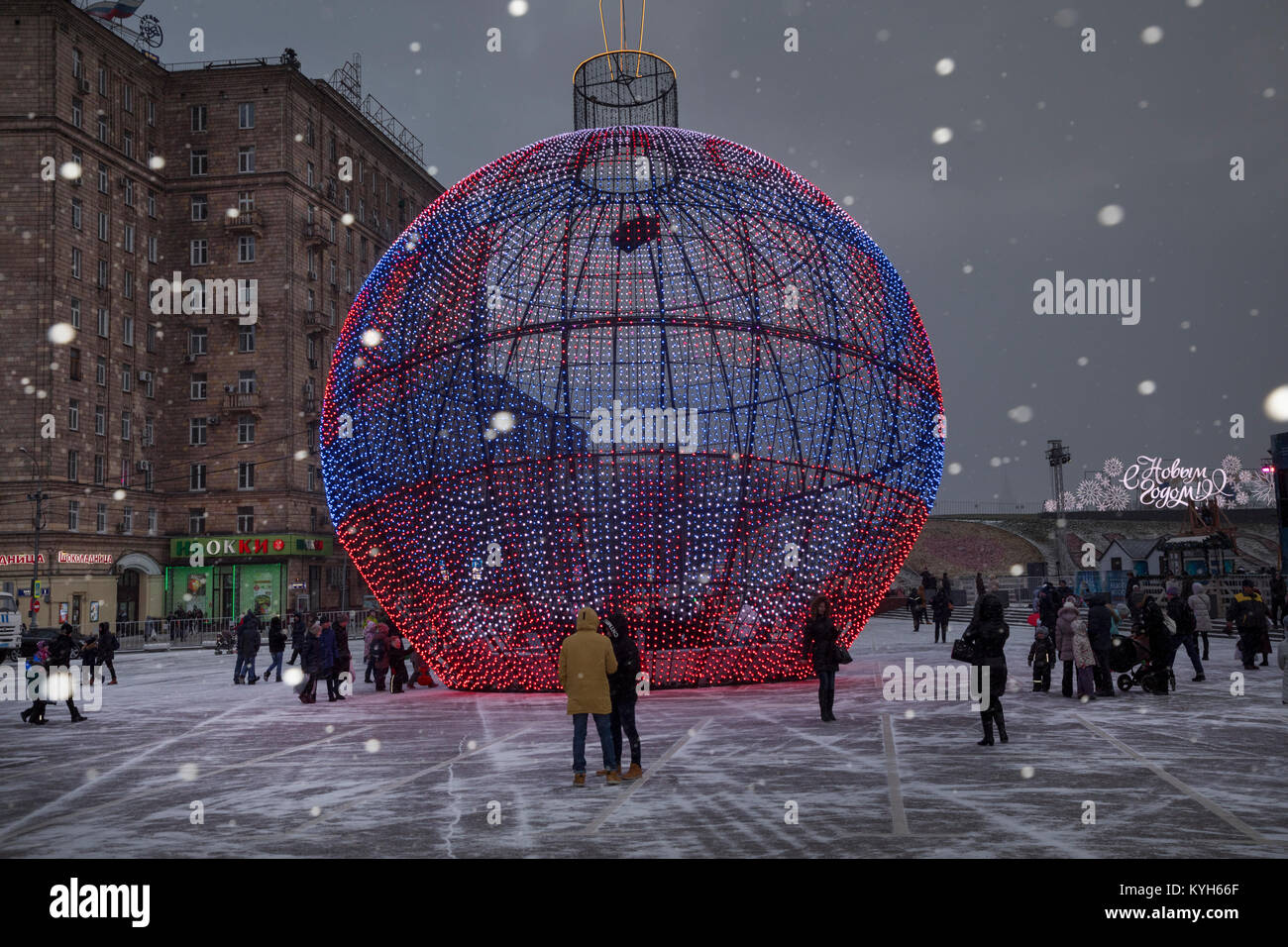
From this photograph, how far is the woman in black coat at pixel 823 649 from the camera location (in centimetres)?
1301

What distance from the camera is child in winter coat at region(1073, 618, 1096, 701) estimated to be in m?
15.2

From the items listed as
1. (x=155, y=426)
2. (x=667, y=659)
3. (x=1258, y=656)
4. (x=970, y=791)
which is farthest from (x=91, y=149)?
(x=970, y=791)

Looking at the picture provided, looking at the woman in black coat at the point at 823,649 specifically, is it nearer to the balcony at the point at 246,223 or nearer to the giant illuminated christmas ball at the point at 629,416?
the giant illuminated christmas ball at the point at 629,416

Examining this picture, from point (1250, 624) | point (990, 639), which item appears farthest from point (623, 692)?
point (1250, 624)

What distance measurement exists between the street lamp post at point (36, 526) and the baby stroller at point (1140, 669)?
1360 inches

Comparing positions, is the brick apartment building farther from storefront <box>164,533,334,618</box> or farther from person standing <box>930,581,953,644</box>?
person standing <box>930,581,953,644</box>

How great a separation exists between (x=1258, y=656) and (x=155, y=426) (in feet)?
154

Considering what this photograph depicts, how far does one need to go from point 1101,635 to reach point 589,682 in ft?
29.1

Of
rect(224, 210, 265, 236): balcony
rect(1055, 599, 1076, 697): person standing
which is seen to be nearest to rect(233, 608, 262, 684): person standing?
rect(1055, 599, 1076, 697): person standing

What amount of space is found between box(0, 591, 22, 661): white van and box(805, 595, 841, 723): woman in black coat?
27.1 metres

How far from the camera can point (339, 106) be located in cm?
5838

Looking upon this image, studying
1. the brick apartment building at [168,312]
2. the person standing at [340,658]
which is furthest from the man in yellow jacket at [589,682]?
the brick apartment building at [168,312]
